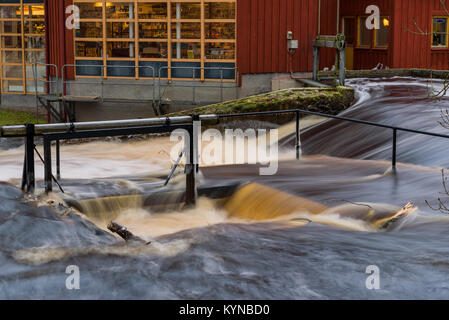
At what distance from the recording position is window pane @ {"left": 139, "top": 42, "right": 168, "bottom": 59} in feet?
71.8

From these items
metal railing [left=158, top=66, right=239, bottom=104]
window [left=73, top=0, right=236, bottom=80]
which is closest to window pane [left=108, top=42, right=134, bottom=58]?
window [left=73, top=0, right=236, bottom=80]

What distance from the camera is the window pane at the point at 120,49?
22.1 m

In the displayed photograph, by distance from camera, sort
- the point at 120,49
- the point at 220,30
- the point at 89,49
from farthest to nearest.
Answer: the point at 89,49
the point at 120,49
the point at 220,30

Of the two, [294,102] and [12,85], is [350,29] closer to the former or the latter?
[294,102]

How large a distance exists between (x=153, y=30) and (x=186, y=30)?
947mm

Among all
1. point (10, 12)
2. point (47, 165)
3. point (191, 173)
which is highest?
point (10, 12)

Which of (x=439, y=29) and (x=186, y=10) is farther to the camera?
(x=439, y=29)

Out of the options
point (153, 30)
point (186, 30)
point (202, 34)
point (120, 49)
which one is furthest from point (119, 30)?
point (202, 34)

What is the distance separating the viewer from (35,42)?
24641mm

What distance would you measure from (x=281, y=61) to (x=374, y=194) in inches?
449

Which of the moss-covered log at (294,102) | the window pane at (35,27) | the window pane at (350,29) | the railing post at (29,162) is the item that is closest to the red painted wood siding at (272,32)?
the moss-covered log at (294,102)

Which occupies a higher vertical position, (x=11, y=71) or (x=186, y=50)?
(x=186, y=50)

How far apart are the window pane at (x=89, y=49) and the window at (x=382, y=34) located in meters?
9.03

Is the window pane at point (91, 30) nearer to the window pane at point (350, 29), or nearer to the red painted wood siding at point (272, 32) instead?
the red painted wood siding at point (272, 32)
